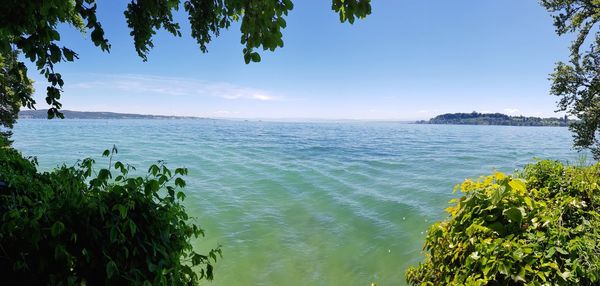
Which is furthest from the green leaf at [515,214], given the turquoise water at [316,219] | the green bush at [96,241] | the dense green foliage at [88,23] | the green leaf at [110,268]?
the turquoise water at [316,219]

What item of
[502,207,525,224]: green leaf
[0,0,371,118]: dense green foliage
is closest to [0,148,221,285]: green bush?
[0,0,371,118]: dense green foliage

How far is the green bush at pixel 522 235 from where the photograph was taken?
275cm

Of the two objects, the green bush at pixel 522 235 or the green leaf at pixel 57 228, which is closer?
the green leaf at pixel 57 228

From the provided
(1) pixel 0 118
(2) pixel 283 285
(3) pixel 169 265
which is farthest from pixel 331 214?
(1) pixel 0 118

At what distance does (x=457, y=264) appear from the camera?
358cm

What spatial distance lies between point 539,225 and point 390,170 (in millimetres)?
23168

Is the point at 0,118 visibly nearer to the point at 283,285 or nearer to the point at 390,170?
the point at 283,285

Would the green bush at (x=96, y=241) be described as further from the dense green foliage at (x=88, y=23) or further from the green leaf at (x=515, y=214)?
the green leaf at (x=515, y=214)

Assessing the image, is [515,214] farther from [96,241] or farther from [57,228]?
[57,228]

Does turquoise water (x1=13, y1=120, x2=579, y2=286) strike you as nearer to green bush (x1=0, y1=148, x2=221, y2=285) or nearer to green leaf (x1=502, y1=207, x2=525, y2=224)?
green leaf (x1=502, y1=207, x2=525, y2=224)

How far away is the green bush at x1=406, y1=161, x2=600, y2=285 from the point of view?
9.01ft

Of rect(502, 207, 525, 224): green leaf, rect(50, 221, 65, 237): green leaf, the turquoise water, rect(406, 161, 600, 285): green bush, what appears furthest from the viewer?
the turquoise water

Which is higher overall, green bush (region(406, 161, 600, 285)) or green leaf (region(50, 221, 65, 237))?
green leaf (region(50, 221, 65, 237))

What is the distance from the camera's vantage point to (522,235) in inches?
126
